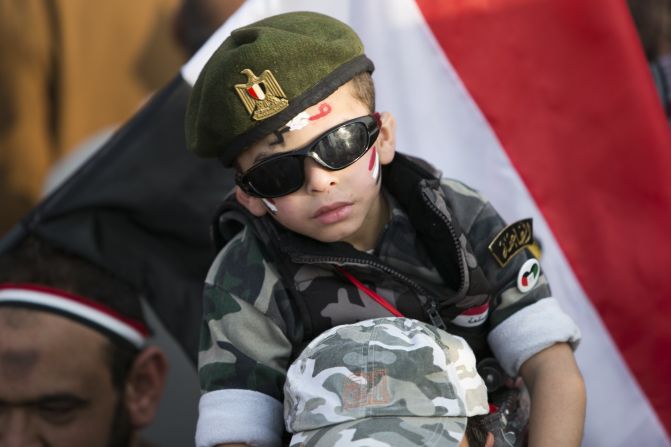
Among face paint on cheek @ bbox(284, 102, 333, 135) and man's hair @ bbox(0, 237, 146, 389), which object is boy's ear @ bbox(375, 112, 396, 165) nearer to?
face paint on cheek @ bbox(284, 102, 333, 135)

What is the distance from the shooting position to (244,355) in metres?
2.05

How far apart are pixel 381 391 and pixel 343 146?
49cm

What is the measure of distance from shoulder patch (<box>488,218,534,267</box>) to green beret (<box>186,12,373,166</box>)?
1.45 feet

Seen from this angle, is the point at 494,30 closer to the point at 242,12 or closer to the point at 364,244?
Answer: the point at 242,12

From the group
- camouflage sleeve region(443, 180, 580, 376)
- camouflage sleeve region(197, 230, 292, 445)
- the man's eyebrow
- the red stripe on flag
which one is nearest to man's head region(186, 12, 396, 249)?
camouflage sleeve region(197, 230, 292, 445)

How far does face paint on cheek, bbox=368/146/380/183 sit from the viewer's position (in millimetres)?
2072

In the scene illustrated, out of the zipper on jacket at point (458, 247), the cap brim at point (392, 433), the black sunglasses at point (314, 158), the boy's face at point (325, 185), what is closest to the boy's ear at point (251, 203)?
the boy's face at point (325, 185)

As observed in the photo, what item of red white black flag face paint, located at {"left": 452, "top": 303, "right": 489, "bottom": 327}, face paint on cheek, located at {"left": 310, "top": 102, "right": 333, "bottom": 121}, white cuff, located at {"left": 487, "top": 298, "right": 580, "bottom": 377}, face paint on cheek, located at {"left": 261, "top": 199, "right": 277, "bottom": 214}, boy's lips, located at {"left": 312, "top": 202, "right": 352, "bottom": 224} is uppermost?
face paint on cheek, located at {"left": 310, "top": 102, "right": 333, "bottom": 121}

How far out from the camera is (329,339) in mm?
1842

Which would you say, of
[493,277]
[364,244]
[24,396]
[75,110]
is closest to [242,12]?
[364,244]

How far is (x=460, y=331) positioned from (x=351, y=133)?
0.50 meters

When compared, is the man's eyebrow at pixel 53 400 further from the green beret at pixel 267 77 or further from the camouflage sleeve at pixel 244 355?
the green beret at pixel 267 77

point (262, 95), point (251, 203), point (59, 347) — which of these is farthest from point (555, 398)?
point (59, 347)

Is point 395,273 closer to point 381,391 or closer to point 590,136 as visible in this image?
point 381,391
